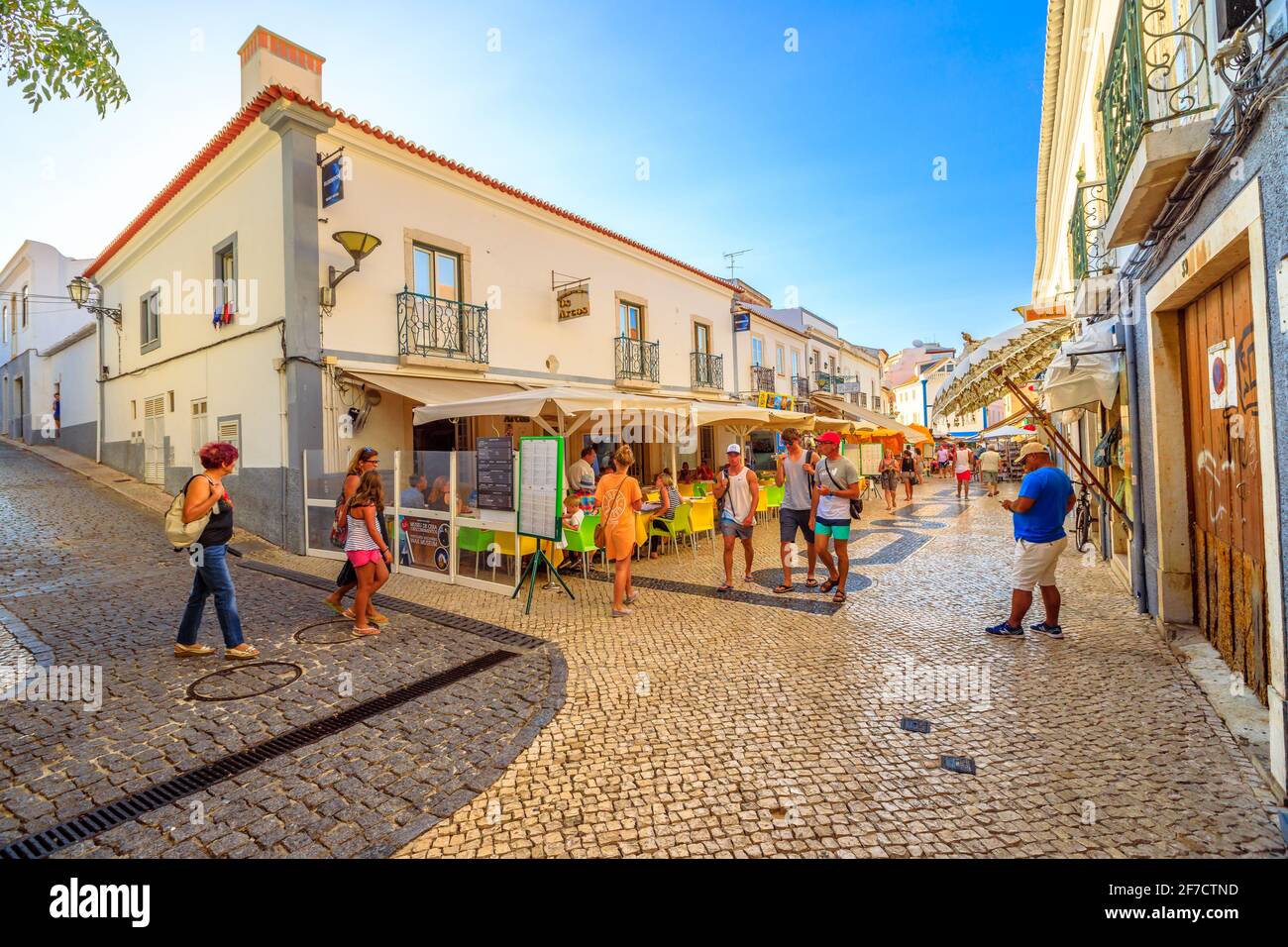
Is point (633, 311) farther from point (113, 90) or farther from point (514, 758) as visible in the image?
point (514, 758)

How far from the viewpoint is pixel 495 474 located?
7.27 m

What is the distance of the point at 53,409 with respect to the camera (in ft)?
66.5

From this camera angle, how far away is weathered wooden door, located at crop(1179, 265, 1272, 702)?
343 centimetres

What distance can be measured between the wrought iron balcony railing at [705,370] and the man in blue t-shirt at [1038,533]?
1386cm

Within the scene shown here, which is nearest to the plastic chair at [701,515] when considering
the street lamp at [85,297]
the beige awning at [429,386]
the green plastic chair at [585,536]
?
the green plastic chair at [585,536]

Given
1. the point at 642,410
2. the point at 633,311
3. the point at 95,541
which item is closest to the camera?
the point at 642,410

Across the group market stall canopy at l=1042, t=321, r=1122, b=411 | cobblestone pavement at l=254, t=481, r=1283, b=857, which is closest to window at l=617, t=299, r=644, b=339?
market stall canopy at l=1042, t=321, r=1122, b=411

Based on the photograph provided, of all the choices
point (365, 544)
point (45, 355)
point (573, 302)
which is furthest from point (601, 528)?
point (45, 355)

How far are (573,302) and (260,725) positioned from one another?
11238 millimetres

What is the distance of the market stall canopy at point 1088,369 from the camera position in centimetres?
598

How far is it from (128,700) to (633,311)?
1448cm

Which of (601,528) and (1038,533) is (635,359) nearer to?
(601,528)

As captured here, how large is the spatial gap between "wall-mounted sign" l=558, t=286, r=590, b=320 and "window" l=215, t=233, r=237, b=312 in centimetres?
620
